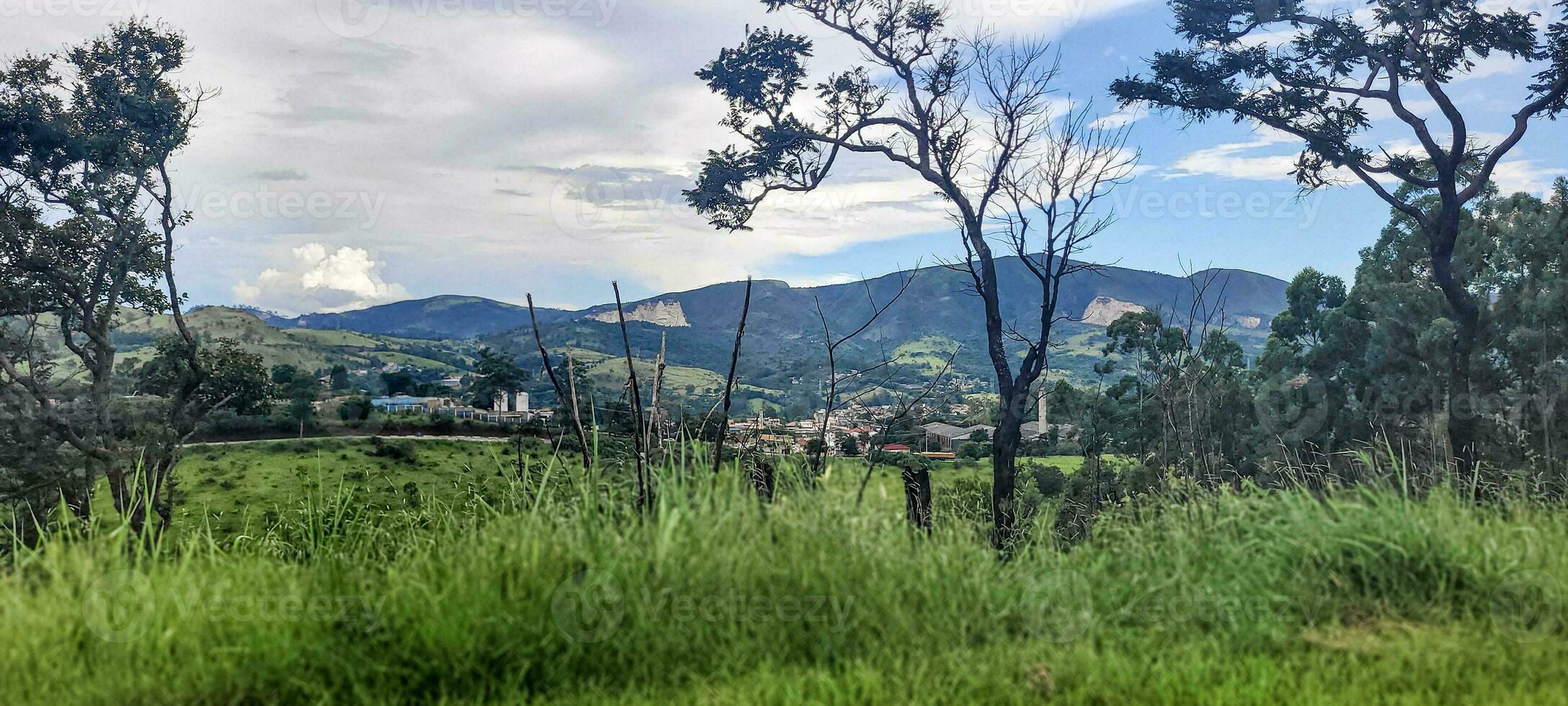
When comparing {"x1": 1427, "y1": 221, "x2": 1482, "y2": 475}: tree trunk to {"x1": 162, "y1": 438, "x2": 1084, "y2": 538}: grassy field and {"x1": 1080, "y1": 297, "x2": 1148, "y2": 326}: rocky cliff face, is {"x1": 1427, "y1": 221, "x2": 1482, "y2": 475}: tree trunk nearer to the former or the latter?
{"x1": 162, "y1": 438, "x2": 1084, "y2": 538}: grassy field

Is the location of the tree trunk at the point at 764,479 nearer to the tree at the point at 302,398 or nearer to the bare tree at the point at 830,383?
the bare tree at the point at 830,383

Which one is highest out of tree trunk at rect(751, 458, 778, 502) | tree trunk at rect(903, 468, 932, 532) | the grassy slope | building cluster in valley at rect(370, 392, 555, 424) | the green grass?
the grassy slope

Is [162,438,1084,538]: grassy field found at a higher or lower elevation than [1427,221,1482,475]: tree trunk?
lower

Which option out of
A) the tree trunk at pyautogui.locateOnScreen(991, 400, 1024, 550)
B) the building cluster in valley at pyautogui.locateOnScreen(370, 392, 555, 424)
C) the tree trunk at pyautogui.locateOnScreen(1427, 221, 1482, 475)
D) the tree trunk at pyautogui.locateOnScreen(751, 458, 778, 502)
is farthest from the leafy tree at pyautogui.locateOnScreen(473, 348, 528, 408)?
the tree trunk at pyautogui.locateOnScreen(751, 458, 778, 502)

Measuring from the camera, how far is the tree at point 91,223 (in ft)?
62.3

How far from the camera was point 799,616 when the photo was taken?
342cm

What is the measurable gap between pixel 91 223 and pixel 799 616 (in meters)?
22.8

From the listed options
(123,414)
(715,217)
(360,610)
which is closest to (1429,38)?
(715,217)

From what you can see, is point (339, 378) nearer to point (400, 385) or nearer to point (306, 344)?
point (400, 385)

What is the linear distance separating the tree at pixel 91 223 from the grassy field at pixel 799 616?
60.5 ft

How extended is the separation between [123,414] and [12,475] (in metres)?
2.21

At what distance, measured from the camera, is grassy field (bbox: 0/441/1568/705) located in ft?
10.1

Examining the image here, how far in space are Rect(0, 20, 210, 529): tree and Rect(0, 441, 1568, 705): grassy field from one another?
60.5 feet

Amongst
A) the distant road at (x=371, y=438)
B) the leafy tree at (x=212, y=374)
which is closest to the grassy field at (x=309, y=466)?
the distant road at (x=371, y=438)
